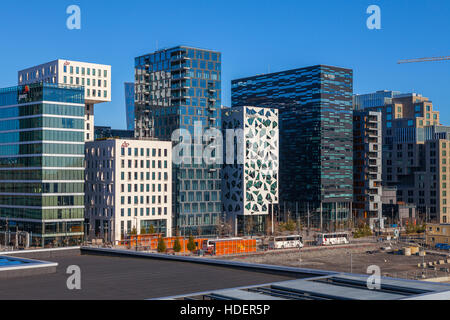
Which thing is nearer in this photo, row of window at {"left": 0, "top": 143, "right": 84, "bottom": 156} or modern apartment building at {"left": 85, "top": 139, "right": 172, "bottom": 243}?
row of window at {"left": 0, "top": 143, "right": 84, "bottom": 156}

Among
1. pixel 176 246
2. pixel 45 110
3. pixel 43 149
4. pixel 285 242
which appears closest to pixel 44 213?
pixel 43 149

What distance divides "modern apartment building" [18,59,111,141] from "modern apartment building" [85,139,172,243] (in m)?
17.2

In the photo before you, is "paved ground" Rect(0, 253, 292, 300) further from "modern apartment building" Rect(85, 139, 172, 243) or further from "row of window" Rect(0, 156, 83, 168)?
"modern apartment building" Rect(85, 139, 172, 243)

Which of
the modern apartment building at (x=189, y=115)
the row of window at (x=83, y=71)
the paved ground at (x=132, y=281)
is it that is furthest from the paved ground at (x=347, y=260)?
the paved ground at (x=132, y=281)

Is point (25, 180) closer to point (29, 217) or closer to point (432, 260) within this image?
point (29, 217)

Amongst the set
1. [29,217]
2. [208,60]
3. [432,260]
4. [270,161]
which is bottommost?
[432,260]

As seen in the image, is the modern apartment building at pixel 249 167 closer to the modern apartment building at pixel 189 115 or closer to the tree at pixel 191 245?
the modern apartment building at pixel 189 115

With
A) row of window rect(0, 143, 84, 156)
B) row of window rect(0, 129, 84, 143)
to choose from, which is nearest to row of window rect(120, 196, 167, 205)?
row of window rect(0, 143, 84, 156)

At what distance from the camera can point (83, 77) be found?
16450cm

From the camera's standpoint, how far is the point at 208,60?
172 metres

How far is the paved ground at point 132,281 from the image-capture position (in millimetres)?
37844

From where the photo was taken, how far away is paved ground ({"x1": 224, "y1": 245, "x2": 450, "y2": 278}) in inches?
4805
